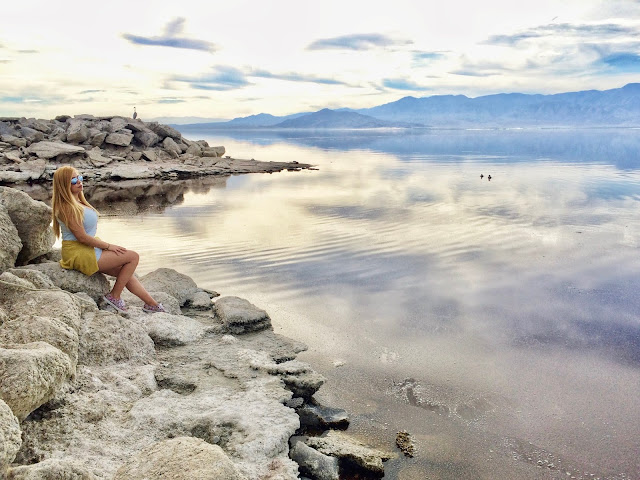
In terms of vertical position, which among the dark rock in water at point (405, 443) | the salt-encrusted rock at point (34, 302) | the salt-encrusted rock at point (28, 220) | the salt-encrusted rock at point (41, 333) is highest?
the salt-encrusted rock at point (28, 220)

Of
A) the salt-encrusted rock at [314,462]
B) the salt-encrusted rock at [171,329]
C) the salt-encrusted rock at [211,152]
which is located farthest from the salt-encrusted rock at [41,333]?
the salt-encrusted rock at [211,152]

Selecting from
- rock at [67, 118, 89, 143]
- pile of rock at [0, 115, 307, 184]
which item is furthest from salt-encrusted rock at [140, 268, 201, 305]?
rock at [67, 118, 89, 143]

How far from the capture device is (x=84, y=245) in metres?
7.72

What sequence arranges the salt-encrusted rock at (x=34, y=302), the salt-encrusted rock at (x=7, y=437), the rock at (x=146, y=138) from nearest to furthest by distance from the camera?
the salt-encrusted rock at (x=7, y=437) < the salt-encrusted rock at (x=34, y=302) < the rock at (x=146, y=138)

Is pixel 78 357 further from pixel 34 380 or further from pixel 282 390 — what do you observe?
pixel 282 390

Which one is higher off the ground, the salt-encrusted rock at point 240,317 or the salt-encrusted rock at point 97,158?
the salt-encrusted rock at point 97,158

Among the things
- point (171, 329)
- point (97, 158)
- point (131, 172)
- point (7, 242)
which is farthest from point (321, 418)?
→ point (97, 158)

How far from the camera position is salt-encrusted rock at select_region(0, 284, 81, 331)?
6270 mm

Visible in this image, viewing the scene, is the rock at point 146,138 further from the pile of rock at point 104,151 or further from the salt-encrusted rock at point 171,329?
the salt-encrusted rock at point 171,329

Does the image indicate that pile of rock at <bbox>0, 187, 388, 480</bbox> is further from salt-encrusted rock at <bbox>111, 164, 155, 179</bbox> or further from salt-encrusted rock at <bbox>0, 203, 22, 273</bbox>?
salt-encrusted rock at <bbox>111, 164, 155, 179</bbox>

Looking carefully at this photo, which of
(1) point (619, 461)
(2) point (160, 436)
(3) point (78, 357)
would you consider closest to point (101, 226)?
(3) point (78, 357)

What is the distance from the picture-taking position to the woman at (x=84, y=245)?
7.34 metres

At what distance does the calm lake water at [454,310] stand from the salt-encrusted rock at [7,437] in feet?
12.0

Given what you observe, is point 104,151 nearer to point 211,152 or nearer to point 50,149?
point 50,149
